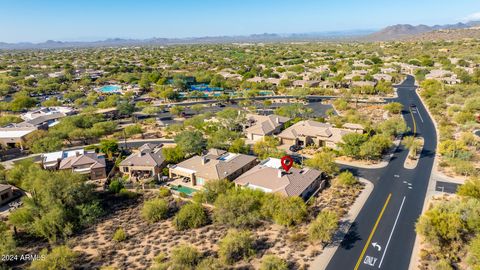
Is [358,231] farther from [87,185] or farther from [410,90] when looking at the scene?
[410,90]

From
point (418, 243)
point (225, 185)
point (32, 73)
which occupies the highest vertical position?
point (32, 73)

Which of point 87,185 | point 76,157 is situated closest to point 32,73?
point 76,157

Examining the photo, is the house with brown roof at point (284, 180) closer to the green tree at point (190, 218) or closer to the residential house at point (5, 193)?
the green tree at point (190, 218)

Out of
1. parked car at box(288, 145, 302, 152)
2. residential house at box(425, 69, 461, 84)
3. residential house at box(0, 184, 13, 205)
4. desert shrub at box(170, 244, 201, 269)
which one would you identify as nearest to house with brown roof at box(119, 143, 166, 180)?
residential house at box(0, 184, 13, 205)

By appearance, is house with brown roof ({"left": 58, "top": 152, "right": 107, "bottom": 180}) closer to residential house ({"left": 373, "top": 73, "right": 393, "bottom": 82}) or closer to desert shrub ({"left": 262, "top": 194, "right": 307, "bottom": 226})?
desert shrub ({"left": 262, "top": 194, "right": 307, "bottom": 226})

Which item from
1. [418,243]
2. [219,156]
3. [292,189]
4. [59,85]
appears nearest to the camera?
[418,243]

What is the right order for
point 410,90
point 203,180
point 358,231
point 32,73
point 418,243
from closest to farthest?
point 418,243 < point 358,231 < point 203,180 < point 410,90 < point 32,73
